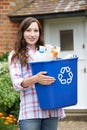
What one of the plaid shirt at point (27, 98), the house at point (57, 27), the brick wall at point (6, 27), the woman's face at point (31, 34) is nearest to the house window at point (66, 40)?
the house at point (57, 27)

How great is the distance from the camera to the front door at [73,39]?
10.4 meters

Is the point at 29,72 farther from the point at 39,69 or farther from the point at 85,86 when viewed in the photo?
the point at 85,86

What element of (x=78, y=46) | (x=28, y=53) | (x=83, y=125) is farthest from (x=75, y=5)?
(x=28, y=53)

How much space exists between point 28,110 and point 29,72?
0.31 metres

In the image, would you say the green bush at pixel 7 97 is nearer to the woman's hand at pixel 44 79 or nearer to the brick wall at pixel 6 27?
the brick wall at pixel 6 27

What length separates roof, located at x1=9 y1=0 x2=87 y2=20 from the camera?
32.9 feet

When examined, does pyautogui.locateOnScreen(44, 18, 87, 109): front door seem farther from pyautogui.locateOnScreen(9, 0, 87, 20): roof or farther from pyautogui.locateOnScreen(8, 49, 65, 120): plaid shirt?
pyautogui.locateOnScreen(8, 49, 65, 120): plaid shirt

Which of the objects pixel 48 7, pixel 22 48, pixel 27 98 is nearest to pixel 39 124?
pixel 27 98

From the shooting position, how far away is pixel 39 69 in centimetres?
370

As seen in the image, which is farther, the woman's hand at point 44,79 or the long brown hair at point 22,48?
the long brown hair at point 22,48

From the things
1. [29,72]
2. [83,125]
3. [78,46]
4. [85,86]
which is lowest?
[83,125]

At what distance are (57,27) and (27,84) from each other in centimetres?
695

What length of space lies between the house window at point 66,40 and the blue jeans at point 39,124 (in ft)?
22.0

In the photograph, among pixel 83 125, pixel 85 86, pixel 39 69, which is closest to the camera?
pixel 39 69
